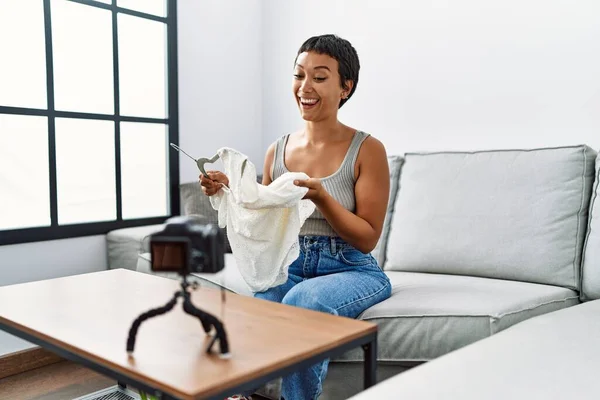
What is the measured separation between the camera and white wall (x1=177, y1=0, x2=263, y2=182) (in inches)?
111

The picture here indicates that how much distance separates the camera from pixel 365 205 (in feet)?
5.11

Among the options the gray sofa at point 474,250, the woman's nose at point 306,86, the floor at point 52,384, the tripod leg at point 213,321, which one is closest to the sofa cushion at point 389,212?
the gray sofa at point 474,250

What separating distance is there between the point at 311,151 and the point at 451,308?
0.60m

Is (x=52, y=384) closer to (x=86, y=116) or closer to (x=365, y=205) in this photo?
(x=86, y=116)

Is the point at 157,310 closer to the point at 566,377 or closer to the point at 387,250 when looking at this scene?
the point at 566,377

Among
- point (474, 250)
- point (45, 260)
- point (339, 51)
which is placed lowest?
point (45, 260)

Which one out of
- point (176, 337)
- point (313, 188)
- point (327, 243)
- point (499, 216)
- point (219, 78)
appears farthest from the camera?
point (219, 78)

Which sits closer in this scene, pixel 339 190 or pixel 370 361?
pixel 370 361

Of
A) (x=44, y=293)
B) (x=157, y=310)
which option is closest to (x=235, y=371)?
(x=157, y=310)

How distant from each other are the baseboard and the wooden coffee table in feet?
3.23

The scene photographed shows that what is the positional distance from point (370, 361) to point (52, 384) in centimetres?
156

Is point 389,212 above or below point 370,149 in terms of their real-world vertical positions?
below

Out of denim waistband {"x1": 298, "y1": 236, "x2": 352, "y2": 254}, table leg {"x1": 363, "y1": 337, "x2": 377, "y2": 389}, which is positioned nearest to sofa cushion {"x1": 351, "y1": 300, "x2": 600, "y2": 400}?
table leg {"x1": 363, "y1": 337, "x2": 377, "y2": 389}

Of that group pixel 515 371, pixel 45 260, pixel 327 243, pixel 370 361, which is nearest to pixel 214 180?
pixel 327 243
